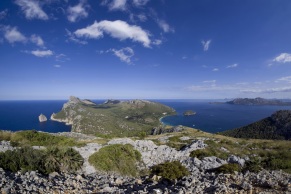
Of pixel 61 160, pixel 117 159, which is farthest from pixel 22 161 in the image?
pixel 117 159

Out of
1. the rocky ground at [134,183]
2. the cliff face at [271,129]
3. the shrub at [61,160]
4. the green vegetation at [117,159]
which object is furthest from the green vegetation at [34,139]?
the cliff face at [271,129]

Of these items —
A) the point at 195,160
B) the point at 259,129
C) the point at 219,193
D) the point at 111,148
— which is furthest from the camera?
the point at 259,129

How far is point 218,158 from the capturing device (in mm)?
19703

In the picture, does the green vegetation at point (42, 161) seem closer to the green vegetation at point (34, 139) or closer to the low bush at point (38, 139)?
the green vegetation at point (34, 139)

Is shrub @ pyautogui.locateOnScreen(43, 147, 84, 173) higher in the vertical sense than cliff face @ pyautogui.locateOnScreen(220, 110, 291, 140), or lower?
higher

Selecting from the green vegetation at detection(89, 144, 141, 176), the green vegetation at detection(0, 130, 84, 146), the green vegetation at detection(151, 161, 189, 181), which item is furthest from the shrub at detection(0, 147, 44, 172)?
the green vegetation at detection(151, 161, 189, 181)

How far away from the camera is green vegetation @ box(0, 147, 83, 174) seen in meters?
14.0

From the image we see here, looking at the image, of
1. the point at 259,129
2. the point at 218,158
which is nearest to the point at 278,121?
the point at 259,129

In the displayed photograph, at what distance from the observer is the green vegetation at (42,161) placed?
13977 mm

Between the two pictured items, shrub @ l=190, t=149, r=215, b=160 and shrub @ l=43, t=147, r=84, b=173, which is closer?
shrub @ l=43, t=147, r=84, b=173

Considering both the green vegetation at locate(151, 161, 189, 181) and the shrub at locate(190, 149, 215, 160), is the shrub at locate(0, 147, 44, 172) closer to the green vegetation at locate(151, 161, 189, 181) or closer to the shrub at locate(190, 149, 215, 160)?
the green vegetation at locate(151, 161, 189, 181)

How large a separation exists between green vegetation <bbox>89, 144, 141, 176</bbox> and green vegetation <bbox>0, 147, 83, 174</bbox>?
174 cm

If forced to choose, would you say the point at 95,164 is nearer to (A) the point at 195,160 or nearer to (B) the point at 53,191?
(B) the point at 53,191

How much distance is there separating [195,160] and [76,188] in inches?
434
